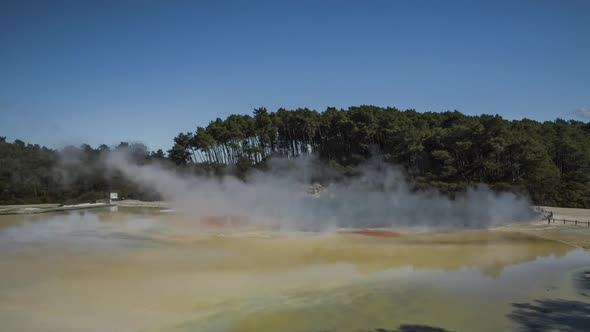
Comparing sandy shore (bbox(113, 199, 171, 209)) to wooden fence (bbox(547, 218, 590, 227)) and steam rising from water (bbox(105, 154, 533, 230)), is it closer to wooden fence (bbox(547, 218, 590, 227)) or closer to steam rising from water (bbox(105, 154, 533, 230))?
steam rising from water (bbox(105, 154, 533, 230))

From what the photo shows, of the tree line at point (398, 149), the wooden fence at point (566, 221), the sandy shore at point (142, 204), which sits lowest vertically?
the wooden fence at point (566, 221)

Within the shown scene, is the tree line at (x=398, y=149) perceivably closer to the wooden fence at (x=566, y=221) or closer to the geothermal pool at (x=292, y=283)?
the wooden fence at (x=566, y=221)

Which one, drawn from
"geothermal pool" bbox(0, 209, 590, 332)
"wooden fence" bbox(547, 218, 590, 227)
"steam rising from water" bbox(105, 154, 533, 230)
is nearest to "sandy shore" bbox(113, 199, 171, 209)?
"steam rising from water" bbox(105, 154, 533, 230)

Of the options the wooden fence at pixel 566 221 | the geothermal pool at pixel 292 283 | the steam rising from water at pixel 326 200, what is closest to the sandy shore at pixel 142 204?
the steam rising from water at pixel 326 200

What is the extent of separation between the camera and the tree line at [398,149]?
25.7 meters

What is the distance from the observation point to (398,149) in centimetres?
3152

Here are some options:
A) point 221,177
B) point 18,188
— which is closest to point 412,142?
point 221,177

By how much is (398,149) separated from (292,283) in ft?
76.2

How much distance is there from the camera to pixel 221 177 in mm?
32844

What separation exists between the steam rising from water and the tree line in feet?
4.43

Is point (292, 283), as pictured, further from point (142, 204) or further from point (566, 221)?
point (142, 204)

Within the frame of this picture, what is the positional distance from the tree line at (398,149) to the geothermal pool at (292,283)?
1010 centimetres

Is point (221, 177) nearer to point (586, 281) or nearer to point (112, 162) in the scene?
point (112, 162)

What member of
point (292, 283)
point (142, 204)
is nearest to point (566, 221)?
point (292, 283)
